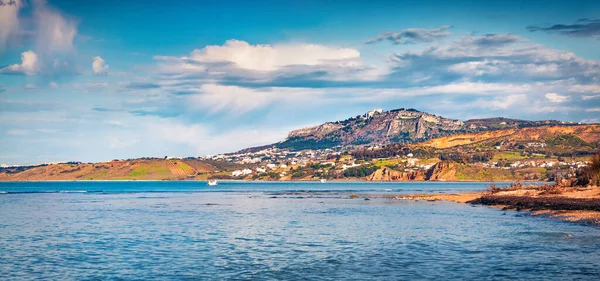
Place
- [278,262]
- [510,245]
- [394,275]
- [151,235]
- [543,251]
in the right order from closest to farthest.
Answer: [394,275] < [278,262] < [543,251] < [510,245] < [151,235]

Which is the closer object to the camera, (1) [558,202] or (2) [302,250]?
(2) [302,250]

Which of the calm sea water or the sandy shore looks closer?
the calm sea water

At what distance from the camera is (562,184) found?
100 meters

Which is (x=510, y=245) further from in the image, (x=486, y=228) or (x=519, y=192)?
(x=519, y=192)

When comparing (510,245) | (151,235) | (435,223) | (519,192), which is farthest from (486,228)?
(519,192)

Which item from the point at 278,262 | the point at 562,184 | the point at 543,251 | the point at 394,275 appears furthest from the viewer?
the point at 562,184

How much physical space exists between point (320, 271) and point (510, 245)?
59.1 feet

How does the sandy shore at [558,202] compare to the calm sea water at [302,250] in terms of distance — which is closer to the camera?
the calm sea water at [302,250]

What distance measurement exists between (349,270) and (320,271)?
1.75 metres

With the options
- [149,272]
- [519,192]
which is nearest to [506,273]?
[149,272]

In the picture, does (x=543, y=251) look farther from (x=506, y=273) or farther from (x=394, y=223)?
(x=394, y=223)

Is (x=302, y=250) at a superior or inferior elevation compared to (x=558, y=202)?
inferior

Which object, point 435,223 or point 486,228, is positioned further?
point 435,223

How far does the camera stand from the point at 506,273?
31.6m
